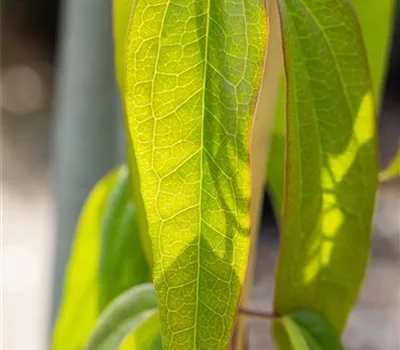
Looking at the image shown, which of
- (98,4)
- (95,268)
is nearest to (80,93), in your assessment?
(98,4)

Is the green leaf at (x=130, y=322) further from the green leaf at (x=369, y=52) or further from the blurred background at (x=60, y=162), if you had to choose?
the blurred background at (x=60, y=162)

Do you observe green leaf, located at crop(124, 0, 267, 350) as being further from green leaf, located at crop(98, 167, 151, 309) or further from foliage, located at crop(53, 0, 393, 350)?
green leaf, located at crop(98, 167, 151, 309)

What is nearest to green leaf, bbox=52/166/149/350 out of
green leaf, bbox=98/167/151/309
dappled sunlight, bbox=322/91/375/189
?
green leaf, bbox=98/167/151/309

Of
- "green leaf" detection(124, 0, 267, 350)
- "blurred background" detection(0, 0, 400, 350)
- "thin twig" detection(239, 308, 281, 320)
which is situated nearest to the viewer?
"green leaf" detection(124, 0, 267, 350)

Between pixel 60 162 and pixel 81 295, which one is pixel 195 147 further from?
pixel 60 162

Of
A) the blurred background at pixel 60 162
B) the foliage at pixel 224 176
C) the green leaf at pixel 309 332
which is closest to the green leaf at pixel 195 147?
the foliage at pixel 224 176

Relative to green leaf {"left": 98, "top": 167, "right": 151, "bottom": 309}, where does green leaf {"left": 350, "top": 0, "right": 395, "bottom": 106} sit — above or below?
above

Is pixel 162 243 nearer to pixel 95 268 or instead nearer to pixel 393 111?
pixel 95 268
